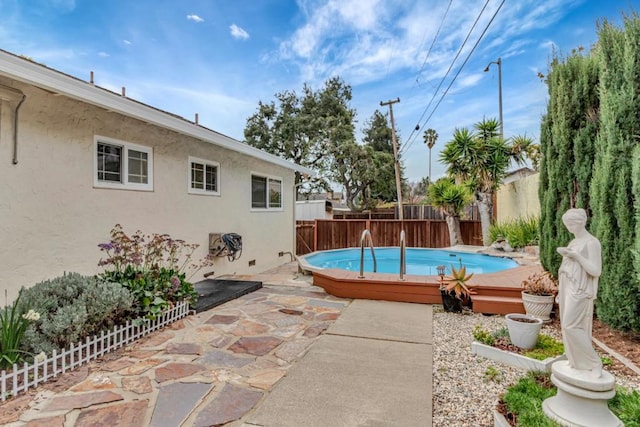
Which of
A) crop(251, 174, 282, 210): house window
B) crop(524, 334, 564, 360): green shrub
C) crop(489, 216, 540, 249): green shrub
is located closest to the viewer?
crop(524, 334, 564, 360): green shrub

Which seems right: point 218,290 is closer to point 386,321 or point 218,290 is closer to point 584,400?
point 386,321

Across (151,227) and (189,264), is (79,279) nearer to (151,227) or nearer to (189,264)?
(151,227)

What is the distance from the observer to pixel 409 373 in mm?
3229

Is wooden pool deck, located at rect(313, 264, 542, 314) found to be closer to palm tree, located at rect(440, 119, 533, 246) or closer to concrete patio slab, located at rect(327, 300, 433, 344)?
concrete patio slab, located at rect(327, 300, 433, 344)

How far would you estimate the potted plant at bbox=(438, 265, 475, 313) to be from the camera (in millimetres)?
5332

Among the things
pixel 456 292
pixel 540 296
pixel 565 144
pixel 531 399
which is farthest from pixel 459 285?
pixel 531 399

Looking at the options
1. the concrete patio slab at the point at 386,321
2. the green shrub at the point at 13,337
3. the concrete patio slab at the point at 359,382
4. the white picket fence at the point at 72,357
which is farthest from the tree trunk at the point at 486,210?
the green shrub at the point at 13,337

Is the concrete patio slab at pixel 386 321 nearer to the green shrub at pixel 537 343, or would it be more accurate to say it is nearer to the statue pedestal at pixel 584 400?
the green shrub at pixel 537 343

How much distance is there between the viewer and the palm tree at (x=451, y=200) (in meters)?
12.2

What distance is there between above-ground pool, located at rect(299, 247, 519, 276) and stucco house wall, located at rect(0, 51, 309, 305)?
12.8 ft

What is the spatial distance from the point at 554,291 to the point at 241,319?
458 centimetres

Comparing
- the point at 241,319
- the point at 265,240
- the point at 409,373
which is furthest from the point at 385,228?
the point at 409,373

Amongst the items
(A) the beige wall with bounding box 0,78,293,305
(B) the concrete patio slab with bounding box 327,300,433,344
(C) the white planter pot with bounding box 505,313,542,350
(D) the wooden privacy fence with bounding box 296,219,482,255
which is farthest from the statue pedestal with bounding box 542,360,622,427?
(D) the wooden privacy fence with bounding box 296,219,482,255

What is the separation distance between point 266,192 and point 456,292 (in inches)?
245
